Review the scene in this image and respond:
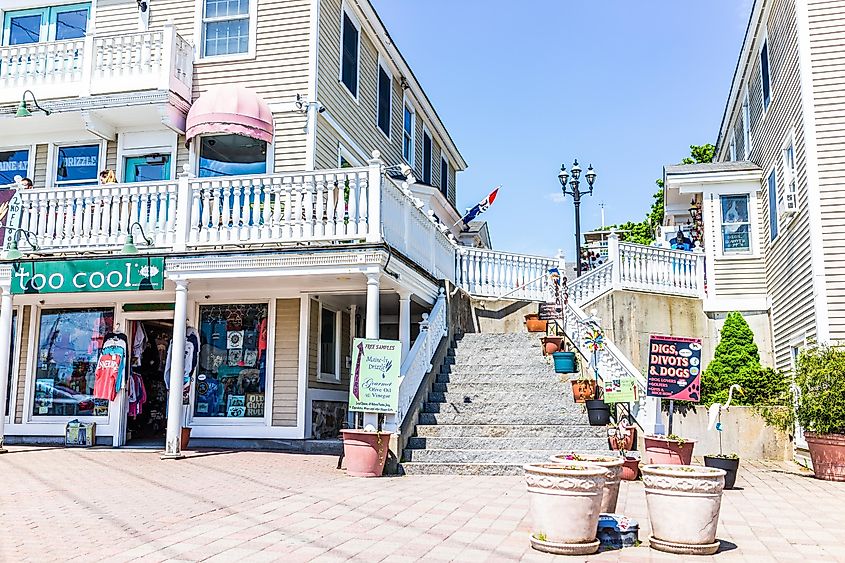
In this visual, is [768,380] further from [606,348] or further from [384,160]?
[384,160]

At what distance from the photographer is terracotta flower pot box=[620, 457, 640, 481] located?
1041 centimetres

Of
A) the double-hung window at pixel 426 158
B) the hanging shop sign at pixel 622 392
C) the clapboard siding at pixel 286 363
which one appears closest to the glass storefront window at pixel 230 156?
the clapboard siding at pixel 286 363

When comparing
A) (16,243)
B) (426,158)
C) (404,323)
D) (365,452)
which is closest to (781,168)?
(404,323)

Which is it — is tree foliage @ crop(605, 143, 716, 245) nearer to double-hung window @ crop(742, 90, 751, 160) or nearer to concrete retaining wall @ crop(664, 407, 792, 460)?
double-hung window @ crop(742, 90, 751, 160)

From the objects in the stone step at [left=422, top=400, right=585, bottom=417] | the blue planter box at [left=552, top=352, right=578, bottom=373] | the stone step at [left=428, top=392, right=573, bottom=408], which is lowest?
the stone step at [left=422, top=400, right=585, bottom=417]

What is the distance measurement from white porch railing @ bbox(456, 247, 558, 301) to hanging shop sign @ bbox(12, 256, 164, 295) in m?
6.92

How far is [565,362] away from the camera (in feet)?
43.7

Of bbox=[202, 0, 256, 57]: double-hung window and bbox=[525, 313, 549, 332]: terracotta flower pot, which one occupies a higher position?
bbox=[202, 0, 256, 57]: double-hung window

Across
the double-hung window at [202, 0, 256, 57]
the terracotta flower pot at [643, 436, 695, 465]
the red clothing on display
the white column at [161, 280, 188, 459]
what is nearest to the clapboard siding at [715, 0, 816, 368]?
the terracotta flower pot at [643, 436, 695, 465]

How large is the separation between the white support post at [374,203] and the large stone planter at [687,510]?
6225 mm

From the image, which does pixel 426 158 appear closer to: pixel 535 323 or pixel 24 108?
pixel 535 323

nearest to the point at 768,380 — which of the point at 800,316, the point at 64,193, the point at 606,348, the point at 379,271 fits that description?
the point at 800,316

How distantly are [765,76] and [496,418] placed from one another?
34.0ft

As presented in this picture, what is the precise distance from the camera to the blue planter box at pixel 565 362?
43.7ft
